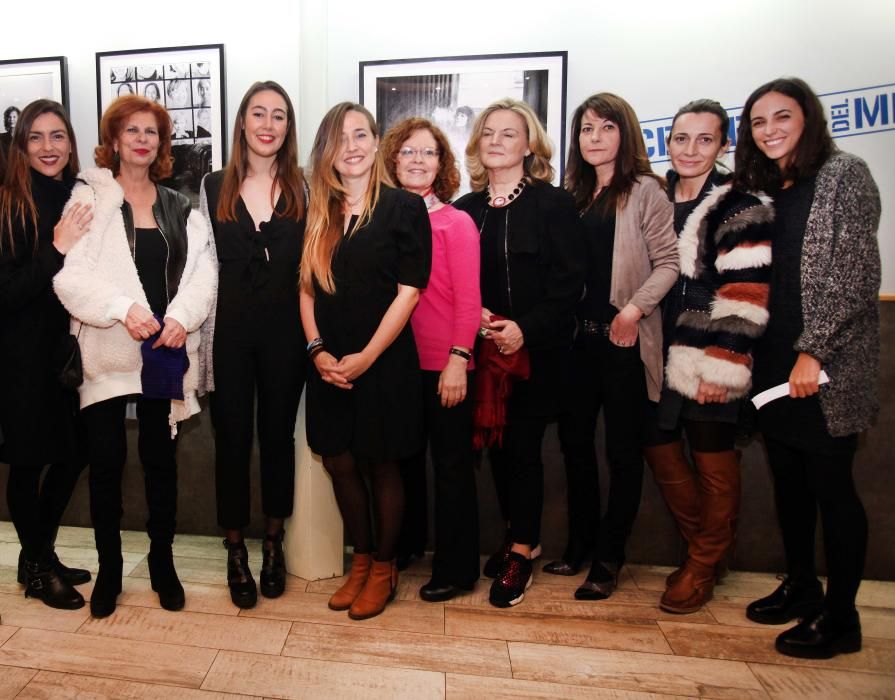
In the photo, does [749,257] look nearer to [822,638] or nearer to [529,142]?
[529,142]

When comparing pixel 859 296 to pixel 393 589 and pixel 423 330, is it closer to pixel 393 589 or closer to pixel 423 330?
pixel 423 330

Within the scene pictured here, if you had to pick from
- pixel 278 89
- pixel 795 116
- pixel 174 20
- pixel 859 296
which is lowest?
pixel 859 296

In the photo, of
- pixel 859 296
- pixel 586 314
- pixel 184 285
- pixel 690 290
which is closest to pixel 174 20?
pixel 184 285

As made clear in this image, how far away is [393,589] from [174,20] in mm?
2847

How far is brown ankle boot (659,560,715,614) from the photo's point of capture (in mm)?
2238

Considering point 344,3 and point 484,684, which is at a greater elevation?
point 344,3

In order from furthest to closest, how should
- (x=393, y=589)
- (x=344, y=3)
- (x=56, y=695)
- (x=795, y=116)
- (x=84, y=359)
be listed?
(x=344, y=3) → (x=393, y=589) → (x=84, y=359) → (x=795, y=116) → (x=56, y=695)

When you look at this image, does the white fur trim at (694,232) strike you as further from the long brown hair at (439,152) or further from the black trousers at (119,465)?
the black trousers at (119,465)

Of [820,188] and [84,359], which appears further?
[84,359]

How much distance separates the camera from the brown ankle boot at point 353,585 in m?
2.21

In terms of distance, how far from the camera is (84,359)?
2.07 m

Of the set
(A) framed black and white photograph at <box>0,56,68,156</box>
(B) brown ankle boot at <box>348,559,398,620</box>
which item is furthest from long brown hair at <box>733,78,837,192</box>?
(A) framed black and white photograph at <box>0,56,68,156</box>

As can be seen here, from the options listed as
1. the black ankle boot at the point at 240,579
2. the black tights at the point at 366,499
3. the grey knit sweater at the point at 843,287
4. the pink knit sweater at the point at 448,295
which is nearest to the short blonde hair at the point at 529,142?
the pink knit sweater at the point at 448,295

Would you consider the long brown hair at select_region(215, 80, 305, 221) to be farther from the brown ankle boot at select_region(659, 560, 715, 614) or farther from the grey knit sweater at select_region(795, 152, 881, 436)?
the brown ankle boot at select_region(659, 560, 715, 614)
